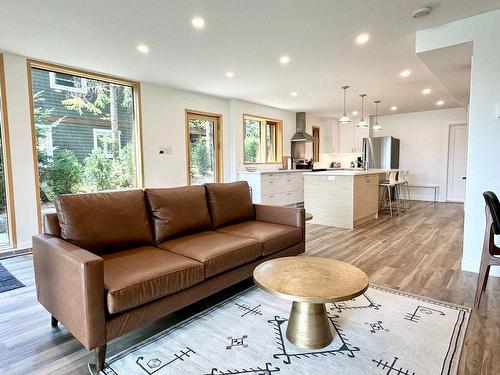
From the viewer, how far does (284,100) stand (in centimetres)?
665

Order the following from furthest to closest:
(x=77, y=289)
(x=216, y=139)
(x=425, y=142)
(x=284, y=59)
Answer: (x=425, y=142)
(x=216, y=139)
(x=284, y=59)
(x=77, y=289)

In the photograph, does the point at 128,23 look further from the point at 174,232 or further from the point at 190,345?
the point at 190,345

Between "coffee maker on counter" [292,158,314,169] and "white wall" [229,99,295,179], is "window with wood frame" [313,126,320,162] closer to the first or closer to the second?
"coffee maker on counter" [292,158,314,169]

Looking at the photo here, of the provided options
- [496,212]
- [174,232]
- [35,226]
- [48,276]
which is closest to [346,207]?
[496,212]

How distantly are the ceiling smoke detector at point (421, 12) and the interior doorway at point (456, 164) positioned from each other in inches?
246

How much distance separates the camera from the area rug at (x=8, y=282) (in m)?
2.71

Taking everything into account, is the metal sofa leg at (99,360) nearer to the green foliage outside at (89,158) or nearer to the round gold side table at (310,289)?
the round gold side table at (310,289)

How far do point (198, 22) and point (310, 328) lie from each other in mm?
2880

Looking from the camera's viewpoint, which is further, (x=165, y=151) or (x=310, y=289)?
(x=165, y=151)

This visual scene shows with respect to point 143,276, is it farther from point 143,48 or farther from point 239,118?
point 239,118

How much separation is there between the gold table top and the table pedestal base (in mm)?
169

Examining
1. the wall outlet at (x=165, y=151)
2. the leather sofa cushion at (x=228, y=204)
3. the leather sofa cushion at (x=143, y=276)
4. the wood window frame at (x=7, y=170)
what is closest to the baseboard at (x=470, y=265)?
the leather sofa cushion at (x=228, y=204)

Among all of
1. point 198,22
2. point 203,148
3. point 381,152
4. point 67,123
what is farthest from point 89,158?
point 381,152

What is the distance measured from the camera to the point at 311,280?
1.73 m
